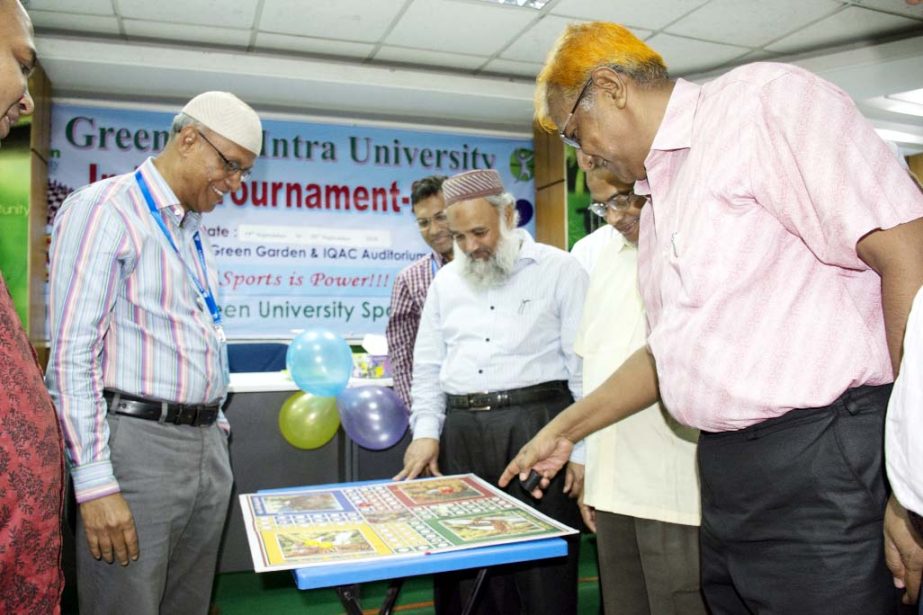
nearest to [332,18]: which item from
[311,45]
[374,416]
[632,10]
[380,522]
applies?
Result: [311,45]

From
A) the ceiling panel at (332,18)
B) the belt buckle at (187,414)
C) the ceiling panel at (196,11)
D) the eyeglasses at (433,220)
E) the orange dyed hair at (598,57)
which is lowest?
the belt buckle at (187,414)

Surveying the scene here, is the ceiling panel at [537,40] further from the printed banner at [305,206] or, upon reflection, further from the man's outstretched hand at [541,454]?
the man's outstretched hand at [541,454]

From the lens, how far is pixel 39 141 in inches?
204

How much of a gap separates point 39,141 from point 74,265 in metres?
4.31

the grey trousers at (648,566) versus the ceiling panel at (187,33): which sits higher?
the ceiling panel at (187,33)

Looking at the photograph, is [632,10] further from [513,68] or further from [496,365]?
[496,365]

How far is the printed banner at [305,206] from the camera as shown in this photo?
5.60 meters

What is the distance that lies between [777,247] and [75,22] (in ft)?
17.2

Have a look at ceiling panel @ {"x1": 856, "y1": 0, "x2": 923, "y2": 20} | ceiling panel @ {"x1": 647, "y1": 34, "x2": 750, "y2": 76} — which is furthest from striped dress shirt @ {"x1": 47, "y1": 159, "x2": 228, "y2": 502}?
ceiling panel @ {"x1": 856, "y1": 0, "x2": 923, "y2": 20}

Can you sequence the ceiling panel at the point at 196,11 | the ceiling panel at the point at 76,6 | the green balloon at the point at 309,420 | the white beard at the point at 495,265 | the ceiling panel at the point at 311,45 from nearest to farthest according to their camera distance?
the white beard at the point at 495,265 → the green balloon at the point at 309,420 → the ceiling panel at the point at 76,6 → the ceiling panel at the point at 196,11 → the ceiling panel at the point at 311,45

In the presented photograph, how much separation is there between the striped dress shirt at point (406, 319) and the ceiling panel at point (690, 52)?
3093 millimetres

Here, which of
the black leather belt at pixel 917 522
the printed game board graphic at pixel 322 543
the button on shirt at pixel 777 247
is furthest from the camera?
the printed game board graphic at pixel 322 543

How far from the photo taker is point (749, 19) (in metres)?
4.95

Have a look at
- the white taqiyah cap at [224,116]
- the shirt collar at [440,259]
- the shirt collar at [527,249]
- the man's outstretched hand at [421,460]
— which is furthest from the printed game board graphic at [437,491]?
the shirt collar at [440,259]
